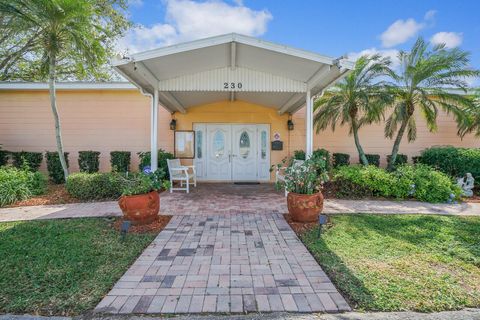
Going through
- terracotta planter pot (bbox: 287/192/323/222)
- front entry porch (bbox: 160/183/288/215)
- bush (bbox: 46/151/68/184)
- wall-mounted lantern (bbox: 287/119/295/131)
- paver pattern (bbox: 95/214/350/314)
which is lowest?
paver pattern (bbox: 95/214/350/314)

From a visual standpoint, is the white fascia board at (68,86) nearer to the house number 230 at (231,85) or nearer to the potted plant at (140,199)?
the house number 230 at (231,85)

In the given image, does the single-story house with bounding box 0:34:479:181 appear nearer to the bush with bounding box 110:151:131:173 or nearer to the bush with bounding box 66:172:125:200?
the bush with bounding box 110:151:131:173

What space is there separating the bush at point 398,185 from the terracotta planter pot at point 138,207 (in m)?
4.91

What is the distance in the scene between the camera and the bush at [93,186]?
673 centimetres

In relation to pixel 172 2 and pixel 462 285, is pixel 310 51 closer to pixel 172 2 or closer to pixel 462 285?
pixel 462 285

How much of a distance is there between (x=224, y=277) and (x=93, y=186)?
5246 millimetres

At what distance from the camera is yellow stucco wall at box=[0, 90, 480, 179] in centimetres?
969

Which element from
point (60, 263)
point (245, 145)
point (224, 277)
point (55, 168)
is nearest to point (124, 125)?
point (55, 168)

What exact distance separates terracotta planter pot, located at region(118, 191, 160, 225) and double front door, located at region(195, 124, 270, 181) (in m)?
5.36

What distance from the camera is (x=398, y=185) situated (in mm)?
6953

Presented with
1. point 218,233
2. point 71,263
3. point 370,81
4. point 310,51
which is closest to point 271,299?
point 218,233

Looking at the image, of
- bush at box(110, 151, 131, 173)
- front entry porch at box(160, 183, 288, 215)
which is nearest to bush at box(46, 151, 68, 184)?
bush at box(110, 151, 131, 173)

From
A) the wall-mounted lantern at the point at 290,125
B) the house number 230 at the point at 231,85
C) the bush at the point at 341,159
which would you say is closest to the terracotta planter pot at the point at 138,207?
the house number 230 at the point at 231,85

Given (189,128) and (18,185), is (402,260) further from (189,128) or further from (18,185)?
(18,185)
